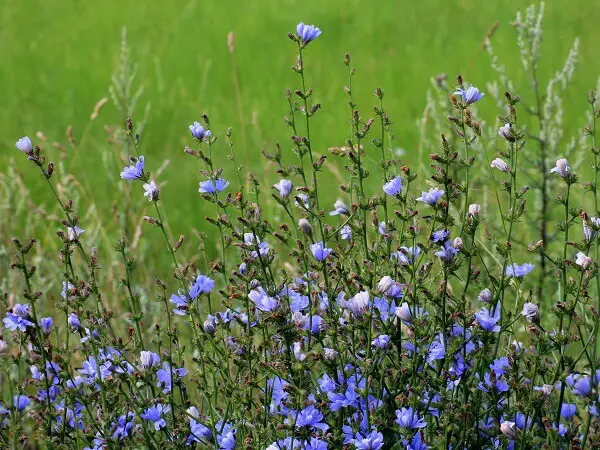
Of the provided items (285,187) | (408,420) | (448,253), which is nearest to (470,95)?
(448,253)

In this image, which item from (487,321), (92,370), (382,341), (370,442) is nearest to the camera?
(370,442)

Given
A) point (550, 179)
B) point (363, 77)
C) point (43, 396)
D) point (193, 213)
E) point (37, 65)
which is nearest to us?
point (43, 396)

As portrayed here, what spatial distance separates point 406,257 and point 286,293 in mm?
322

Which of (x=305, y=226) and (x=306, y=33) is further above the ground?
(x=306, y=33)

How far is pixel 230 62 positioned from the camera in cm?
739

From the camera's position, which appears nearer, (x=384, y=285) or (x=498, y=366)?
(x=384, y=285)

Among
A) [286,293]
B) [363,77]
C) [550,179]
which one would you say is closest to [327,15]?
[363,77]

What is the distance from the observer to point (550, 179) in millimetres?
4422

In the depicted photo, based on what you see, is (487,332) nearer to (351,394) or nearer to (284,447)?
(351,394)

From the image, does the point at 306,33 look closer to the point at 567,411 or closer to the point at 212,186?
the point at 212,186

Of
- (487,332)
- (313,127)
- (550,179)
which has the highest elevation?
(313,127)

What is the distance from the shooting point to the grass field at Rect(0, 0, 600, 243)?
21.0 ft

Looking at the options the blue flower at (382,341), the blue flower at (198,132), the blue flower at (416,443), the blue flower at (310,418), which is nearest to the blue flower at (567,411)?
the blue flower at (416,443)

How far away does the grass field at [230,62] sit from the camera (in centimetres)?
641
